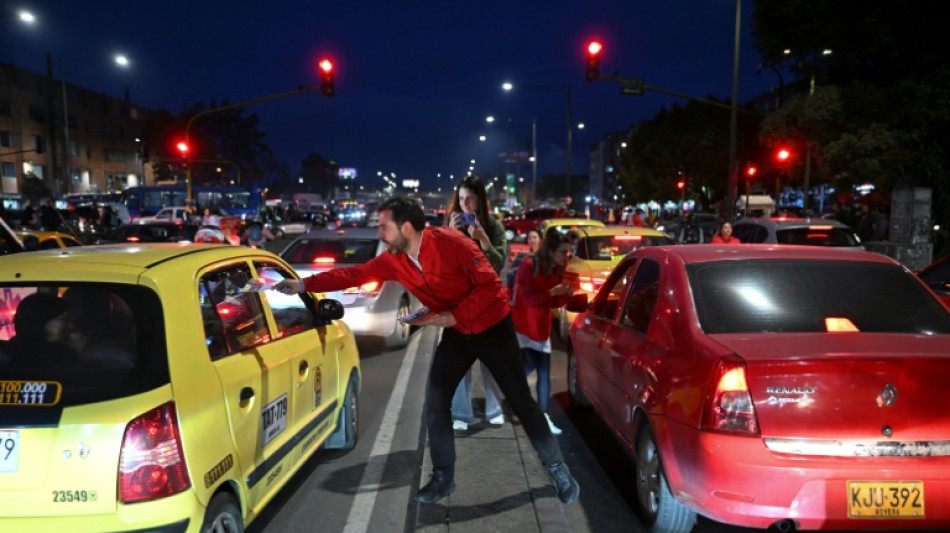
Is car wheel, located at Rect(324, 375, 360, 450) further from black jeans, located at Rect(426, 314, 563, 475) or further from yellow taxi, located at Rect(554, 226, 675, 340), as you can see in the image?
yellow taxi, located at Rect(554, 226, 675, 340)

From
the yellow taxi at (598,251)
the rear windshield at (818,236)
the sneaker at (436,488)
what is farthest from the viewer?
the rear windshield at (818,236)

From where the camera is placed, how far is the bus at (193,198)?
169 feet

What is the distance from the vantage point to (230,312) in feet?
12.7

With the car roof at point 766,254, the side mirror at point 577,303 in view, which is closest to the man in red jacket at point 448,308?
the car roof at point 766,254

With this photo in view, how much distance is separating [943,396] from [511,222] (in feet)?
106

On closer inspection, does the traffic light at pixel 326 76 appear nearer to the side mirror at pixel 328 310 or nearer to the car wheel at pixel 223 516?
the side mirror at pixel 328 310

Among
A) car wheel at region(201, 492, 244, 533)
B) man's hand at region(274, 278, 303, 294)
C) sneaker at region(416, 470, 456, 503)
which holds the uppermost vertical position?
man's hand at region(274, 278, 303, 294)

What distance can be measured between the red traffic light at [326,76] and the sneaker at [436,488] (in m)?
19.5

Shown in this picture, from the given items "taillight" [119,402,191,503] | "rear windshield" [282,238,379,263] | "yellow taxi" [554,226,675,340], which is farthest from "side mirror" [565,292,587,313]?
"rear windshield" [282,238,379,263]

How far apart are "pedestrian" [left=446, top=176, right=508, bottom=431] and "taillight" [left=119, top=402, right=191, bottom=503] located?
2.62m

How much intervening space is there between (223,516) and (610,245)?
7.94 metres

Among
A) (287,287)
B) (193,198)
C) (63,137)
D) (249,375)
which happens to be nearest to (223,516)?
(249,375)

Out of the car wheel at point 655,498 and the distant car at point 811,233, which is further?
the distant car at point 811,233

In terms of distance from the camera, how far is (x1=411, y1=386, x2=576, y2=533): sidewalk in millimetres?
3994
